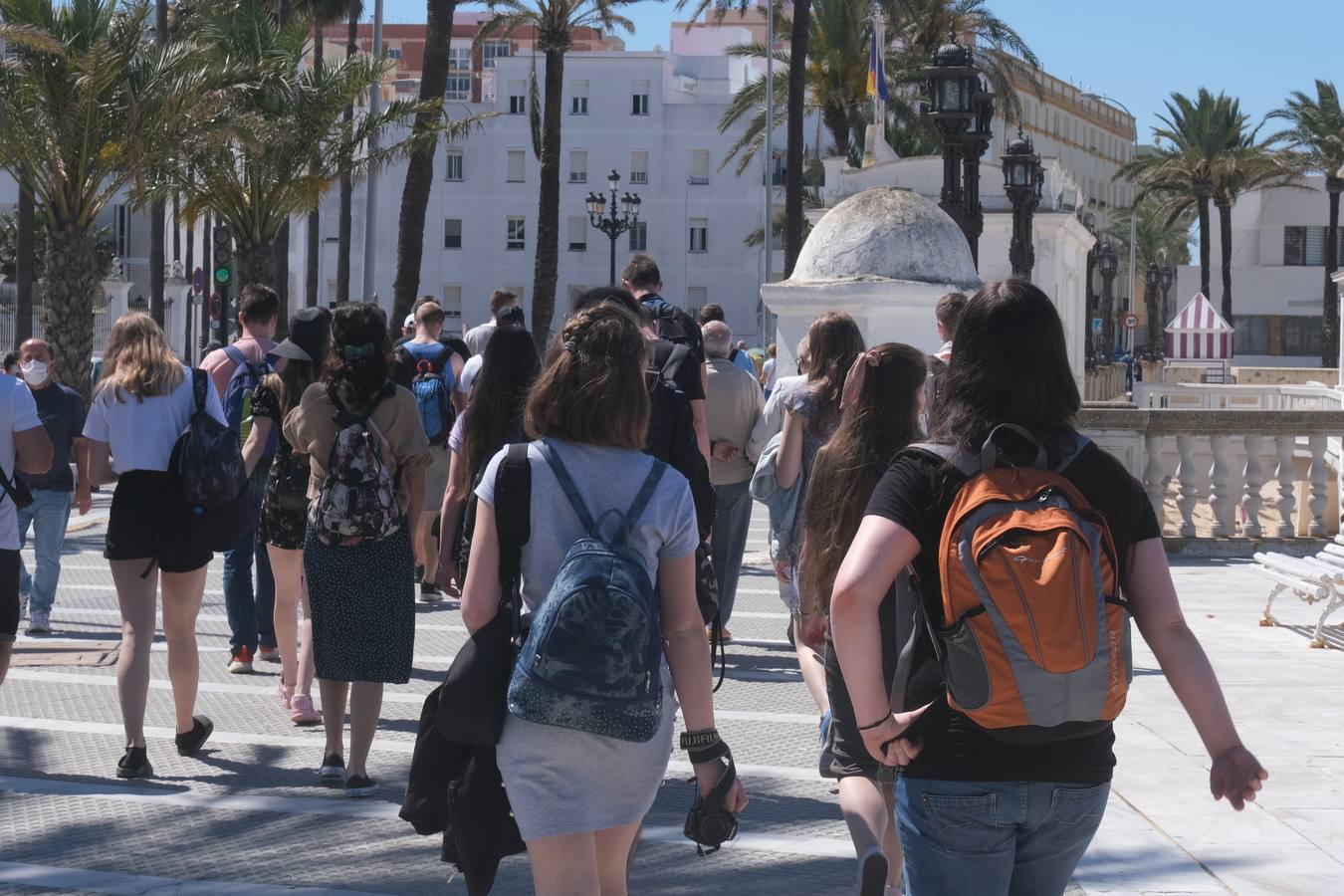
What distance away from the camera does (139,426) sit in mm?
7195

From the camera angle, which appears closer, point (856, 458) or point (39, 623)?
point (856, 458)

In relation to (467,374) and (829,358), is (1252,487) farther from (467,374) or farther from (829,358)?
(829,358)

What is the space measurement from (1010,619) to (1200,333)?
118 feet

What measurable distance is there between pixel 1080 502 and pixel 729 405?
260 inches

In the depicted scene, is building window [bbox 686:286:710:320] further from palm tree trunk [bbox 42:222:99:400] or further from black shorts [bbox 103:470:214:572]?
black shorts [bbox 103:470:214:572]

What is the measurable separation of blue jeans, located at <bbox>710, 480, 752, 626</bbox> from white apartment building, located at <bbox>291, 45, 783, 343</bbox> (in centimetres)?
6768

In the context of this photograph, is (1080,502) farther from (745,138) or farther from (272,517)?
(745,138)

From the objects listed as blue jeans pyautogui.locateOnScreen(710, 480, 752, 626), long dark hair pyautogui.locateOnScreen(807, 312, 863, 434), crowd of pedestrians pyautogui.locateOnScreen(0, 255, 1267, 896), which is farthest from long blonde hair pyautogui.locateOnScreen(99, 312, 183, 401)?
→ blue jeans pyautogui.locateOnScreen(710, 480, 752, 626)

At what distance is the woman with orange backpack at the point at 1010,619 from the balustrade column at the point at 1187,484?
11638 mm

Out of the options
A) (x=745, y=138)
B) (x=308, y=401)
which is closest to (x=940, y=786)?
(x=308, y=401)

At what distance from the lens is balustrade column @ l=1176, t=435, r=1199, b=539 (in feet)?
48.0

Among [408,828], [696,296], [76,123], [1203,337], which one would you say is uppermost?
[696,296]

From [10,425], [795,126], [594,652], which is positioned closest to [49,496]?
[10,425]

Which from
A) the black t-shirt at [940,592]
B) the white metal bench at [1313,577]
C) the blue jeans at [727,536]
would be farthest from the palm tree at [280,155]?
the black t-shirt at [940,592]
